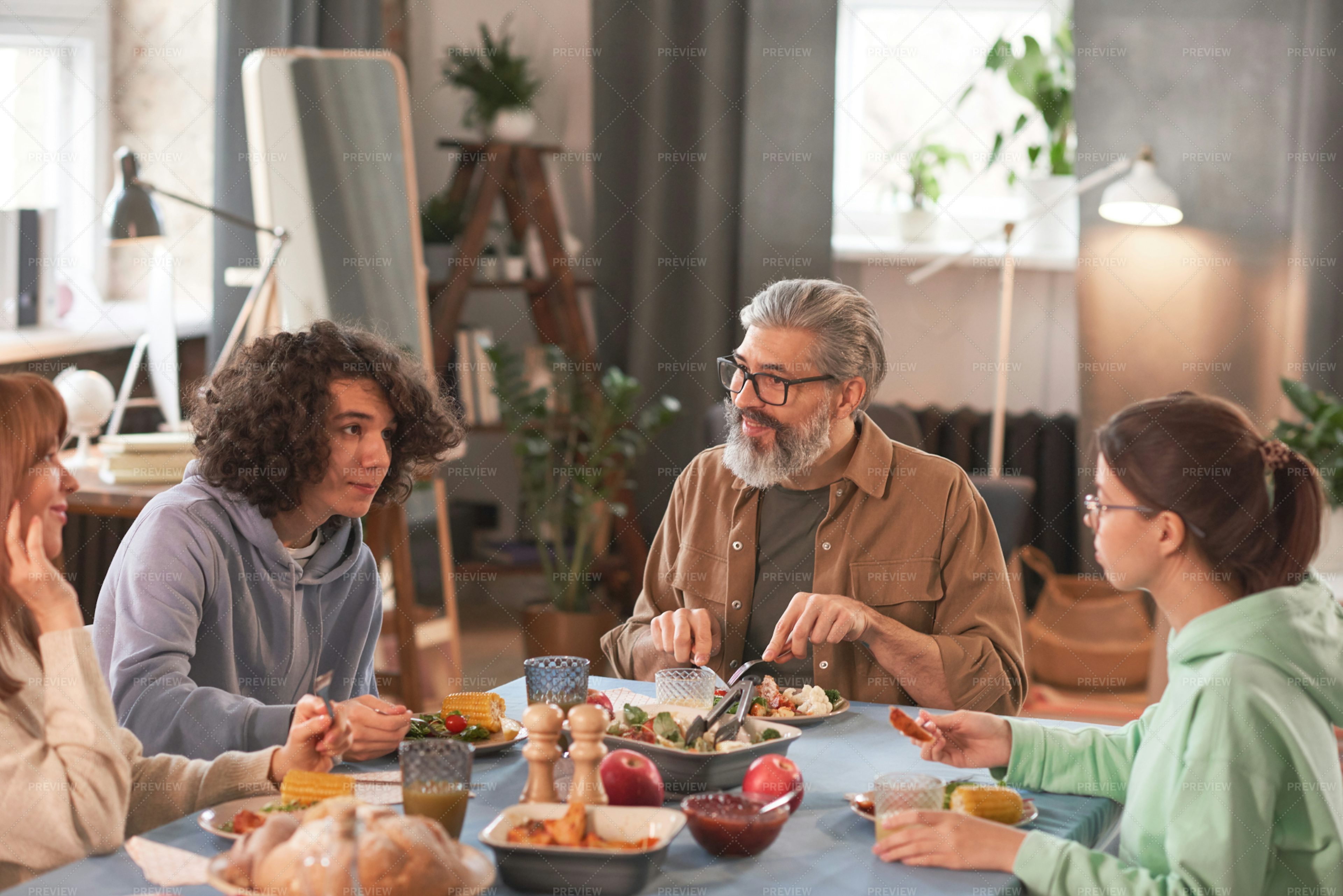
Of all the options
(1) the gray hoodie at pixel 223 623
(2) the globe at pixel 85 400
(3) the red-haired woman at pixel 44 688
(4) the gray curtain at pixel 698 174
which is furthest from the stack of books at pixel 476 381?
(3) the red-haired woman at pixel 44 688

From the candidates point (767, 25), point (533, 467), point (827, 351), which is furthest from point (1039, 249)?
point (827, 351)

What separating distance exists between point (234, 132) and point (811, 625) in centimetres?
292

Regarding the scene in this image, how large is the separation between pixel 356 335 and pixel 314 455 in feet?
0.76

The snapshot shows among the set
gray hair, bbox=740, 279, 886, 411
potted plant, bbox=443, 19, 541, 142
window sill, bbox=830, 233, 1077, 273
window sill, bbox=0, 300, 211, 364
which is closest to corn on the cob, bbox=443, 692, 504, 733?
gray hair, bbox=740, 279, 886, 411

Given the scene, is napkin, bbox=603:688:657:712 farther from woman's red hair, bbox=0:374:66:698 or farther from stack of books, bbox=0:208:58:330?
stack of books, bbox=0:208:58:330

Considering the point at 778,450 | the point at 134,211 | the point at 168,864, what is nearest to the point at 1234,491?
the point at 778,450

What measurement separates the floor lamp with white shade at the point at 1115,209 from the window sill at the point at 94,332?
242 centimetres

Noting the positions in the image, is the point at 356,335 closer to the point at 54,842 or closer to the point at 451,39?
the point at 54,842

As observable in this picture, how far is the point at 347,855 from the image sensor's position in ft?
3.50

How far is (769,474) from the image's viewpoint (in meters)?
2.24

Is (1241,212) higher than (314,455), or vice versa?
(1241,212)

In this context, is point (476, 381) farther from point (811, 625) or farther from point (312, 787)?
point (312, 787)

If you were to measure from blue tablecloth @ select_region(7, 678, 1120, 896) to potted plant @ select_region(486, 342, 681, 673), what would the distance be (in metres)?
2.62

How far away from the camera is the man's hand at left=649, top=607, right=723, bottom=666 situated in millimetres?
1973
